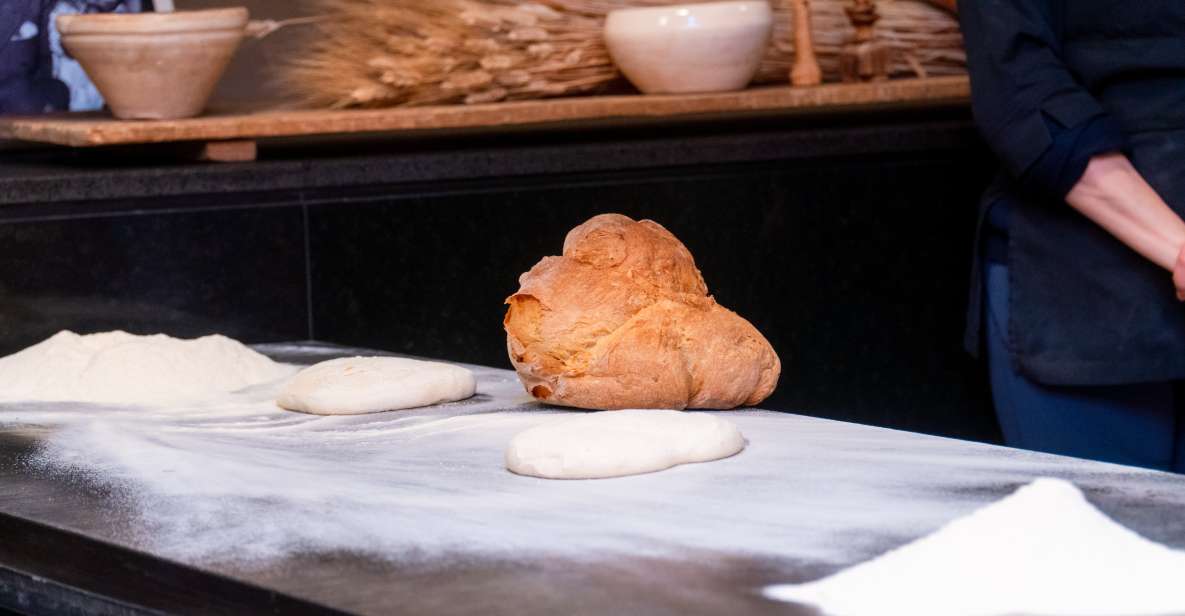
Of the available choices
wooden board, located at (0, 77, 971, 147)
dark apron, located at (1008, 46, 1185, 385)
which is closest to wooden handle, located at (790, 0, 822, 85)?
wooden board, located at (0, 77, 971, 147)

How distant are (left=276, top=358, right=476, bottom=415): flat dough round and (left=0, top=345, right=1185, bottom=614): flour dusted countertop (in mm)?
67

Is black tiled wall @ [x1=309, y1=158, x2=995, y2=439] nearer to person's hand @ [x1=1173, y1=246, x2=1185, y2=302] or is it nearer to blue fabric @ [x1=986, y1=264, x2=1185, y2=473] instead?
blue fabric @ [x1=986, y1=264, x2=1185, y2=473]

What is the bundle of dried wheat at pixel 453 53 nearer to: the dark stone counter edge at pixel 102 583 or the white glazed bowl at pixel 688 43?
the white glazed bowl at pixel 688 43

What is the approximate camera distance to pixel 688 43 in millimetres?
2689

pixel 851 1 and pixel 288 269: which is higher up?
pixel 851 1

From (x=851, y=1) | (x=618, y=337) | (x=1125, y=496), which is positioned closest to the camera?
(x=1125, y=496)

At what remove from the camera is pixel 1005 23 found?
2.35 m

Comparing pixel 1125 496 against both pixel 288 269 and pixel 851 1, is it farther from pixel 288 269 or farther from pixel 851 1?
pixel 851 1

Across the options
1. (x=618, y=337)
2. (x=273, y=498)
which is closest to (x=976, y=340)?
(x=618, y=337)

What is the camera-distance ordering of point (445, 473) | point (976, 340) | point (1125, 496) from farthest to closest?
point (976, 340) → point (445, 473) → point (1125, 496)

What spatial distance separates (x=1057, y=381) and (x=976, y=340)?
8.3 inches

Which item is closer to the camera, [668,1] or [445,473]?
[445,473]

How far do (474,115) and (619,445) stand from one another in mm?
1200

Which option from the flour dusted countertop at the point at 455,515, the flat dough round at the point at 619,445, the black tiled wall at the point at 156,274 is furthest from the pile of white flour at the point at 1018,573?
the black tiled wall at the point at 156,274
